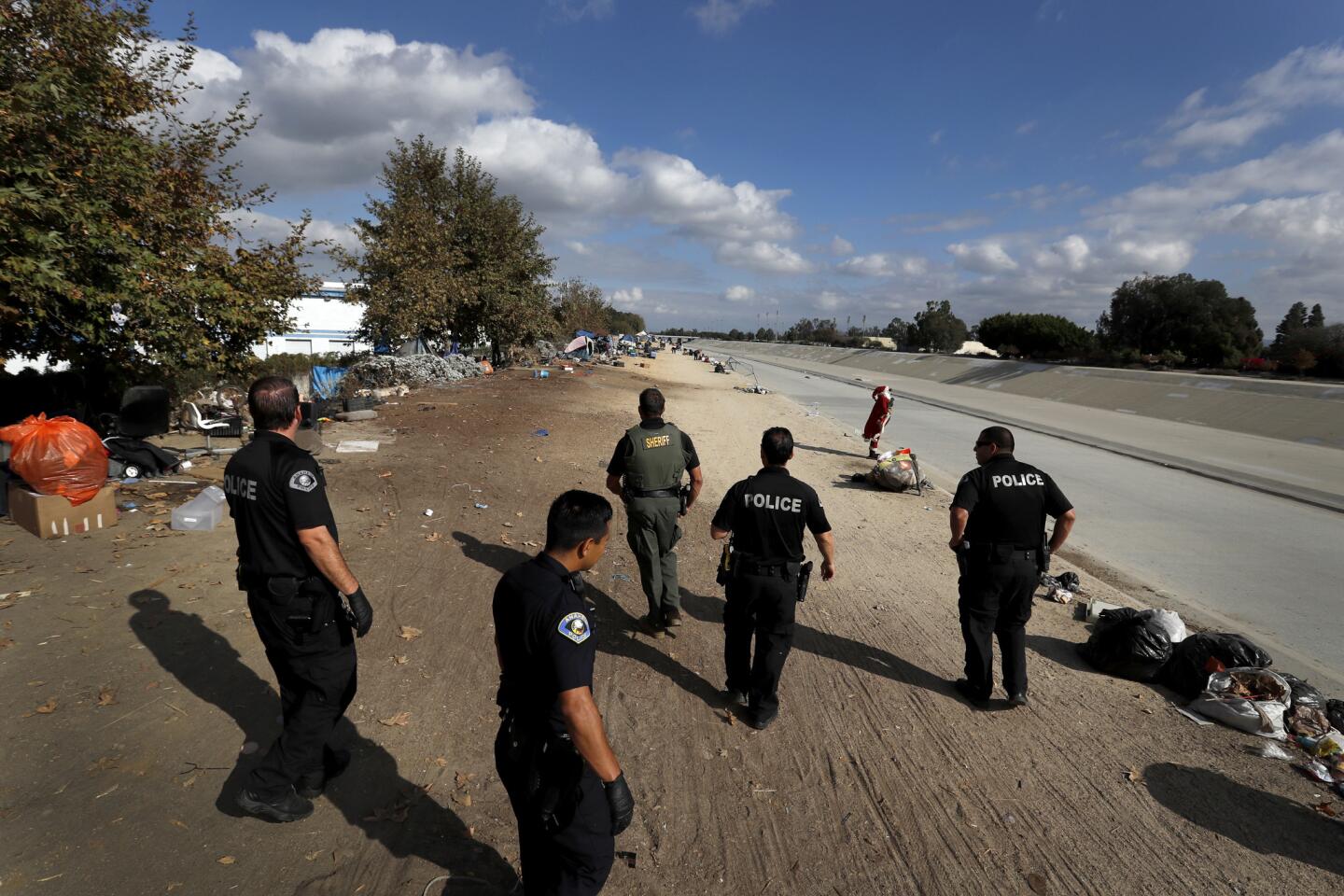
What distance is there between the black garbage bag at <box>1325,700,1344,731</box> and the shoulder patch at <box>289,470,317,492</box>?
249 inches

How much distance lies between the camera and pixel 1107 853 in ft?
10.2

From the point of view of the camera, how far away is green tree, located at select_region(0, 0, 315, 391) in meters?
5.78

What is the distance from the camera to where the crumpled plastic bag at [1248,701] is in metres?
3.98

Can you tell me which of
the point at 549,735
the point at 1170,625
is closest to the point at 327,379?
the point at 549,735

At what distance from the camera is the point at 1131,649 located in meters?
4.70

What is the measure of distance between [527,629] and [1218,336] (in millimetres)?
57504

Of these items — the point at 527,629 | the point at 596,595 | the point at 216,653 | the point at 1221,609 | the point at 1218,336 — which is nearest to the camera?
the point at 527,629

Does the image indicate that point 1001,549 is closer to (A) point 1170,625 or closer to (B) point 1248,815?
(B) point 1248,815

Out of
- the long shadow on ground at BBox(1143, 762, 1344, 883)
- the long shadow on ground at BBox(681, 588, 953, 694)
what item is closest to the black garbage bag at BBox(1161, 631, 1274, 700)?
the long shadow on ground at BBox(1143, 762, 1344, 883)

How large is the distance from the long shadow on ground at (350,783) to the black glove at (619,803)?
106 cm

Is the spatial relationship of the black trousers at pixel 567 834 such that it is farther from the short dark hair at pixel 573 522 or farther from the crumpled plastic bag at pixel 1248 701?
the crumpled plastic bag at pixel 1248 701

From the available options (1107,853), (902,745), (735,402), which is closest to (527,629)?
(902,745)

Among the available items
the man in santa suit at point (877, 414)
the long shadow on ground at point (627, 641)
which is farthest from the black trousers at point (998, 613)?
the man in santa suit at point (877, 414)

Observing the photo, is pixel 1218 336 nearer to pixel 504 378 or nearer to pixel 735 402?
pixel 735 402
